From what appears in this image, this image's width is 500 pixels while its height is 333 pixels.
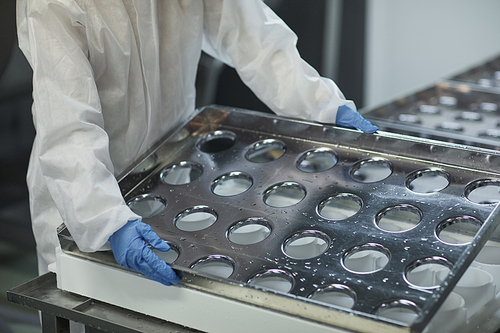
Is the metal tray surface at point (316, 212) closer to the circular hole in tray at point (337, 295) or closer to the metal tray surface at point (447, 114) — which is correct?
the circular hole in tray at point (337, 295)

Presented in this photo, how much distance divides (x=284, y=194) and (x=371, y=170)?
0.86 ft

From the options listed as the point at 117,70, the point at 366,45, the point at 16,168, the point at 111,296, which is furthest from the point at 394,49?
the point at 111,296

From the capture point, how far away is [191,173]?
174 cm

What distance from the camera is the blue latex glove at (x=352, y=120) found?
62.3 inches

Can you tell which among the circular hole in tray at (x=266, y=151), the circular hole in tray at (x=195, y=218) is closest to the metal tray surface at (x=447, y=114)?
the circular hole in tray at (x=266, y=151)

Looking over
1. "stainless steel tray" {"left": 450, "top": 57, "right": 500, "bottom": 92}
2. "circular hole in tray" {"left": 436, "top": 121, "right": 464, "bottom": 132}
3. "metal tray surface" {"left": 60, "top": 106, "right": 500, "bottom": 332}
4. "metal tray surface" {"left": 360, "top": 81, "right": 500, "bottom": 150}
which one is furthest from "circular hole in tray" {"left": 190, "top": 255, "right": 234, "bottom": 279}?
"stainless steel tray" {"left": 450, "top": 57, "right": 500, "bottom": 92}

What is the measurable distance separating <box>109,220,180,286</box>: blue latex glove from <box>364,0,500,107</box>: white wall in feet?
10.6

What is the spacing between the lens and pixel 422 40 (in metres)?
4.29

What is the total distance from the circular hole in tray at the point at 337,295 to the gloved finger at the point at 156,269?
0.91 ft

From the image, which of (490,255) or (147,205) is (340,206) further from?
(147,205)

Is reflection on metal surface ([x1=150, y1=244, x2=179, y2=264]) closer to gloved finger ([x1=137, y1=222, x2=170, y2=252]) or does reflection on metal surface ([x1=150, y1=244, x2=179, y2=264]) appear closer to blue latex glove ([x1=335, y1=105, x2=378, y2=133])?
gloved finger ([x1=137, y1=222, x2=170, y2=252])

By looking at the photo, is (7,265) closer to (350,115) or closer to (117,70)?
(117,70)

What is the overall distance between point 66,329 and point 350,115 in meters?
0.93

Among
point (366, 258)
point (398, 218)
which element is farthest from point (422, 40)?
point (366, 258)
